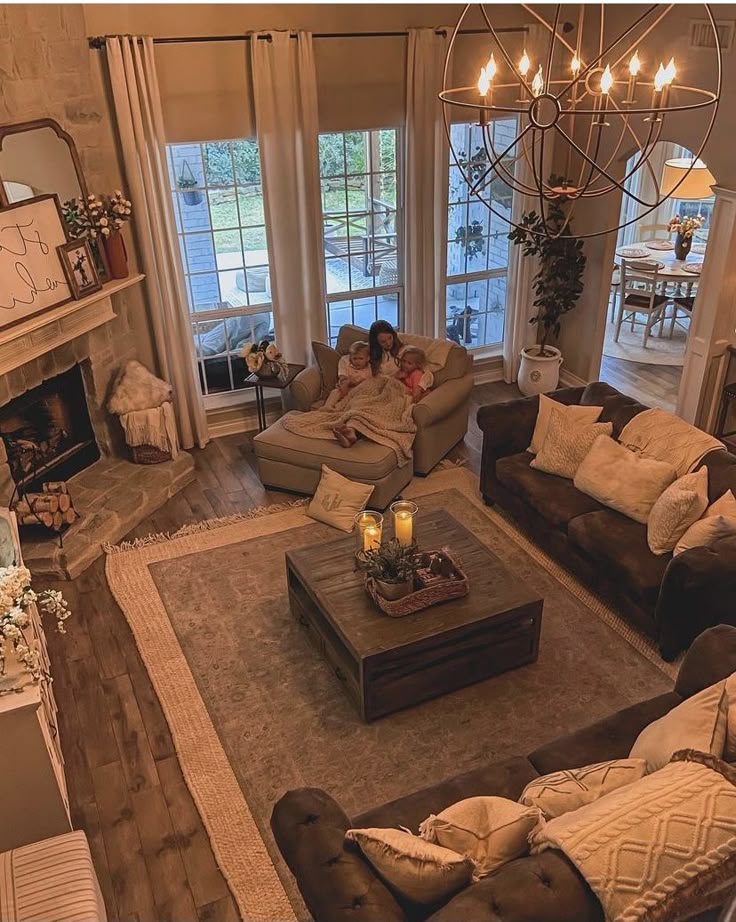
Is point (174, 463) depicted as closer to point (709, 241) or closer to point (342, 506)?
point (342, 506)

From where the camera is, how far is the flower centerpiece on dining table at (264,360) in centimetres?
564

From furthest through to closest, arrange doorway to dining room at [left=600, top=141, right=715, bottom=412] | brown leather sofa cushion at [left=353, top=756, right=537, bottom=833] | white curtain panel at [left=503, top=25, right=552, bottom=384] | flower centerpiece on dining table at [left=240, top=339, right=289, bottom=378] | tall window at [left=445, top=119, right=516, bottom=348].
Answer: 1. doorway to dining room at [left=600, top=141, right=715, bottom=412]
2. white curtain panel at [left=503, top=25, right=552, bottom=384]
3. tall window at [left=445, top=119, right=516, bottom=348]
4. flower centerpiece on dining table at [left=240, top=339, right=289, bottom=378]
5. brown leather sofa cushion at [left=353, top=756, right=537, bottom=833]

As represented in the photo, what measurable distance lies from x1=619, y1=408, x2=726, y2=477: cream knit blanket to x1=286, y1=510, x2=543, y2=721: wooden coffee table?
1.14m

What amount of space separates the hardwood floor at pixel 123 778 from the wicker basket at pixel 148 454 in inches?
36.6

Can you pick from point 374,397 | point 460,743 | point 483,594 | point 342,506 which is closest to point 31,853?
point 460,743

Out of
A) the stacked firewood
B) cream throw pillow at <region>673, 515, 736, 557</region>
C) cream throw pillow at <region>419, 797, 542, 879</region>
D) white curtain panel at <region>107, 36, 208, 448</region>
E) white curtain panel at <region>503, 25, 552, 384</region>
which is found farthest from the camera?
white curtain panel at <region>503, 25, 552, 384</region>

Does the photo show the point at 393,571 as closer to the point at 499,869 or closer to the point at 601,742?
the point at 601,742

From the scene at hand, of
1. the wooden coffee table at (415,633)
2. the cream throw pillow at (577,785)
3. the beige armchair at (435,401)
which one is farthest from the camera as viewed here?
the beige armchair at (435,401)

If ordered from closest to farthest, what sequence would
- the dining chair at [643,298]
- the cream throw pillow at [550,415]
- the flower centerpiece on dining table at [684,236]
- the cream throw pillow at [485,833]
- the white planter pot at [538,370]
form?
the cream throw pillow at [485,833]
the cream throw pillow at [550,415]
the white planter pot at [538,370]
the dining chair at [643,298]
the flower centerpiece on dining table at [684,236]

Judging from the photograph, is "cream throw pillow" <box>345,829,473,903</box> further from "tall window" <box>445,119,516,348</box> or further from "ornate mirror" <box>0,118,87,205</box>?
"tall window" <box>445,119,516,348</box>

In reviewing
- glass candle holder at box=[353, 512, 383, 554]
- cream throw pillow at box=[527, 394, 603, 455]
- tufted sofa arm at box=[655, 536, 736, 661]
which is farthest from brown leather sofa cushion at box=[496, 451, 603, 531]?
glass candle holder at box=[353, 512, 383, 554]

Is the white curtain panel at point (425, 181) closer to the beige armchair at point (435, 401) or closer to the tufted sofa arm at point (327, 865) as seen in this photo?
the beige armchair at point (435, 401)

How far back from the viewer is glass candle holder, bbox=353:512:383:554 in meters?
3.86

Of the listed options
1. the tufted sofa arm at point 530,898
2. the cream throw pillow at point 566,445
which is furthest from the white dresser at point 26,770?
the cream throw pillow at point 566,445
